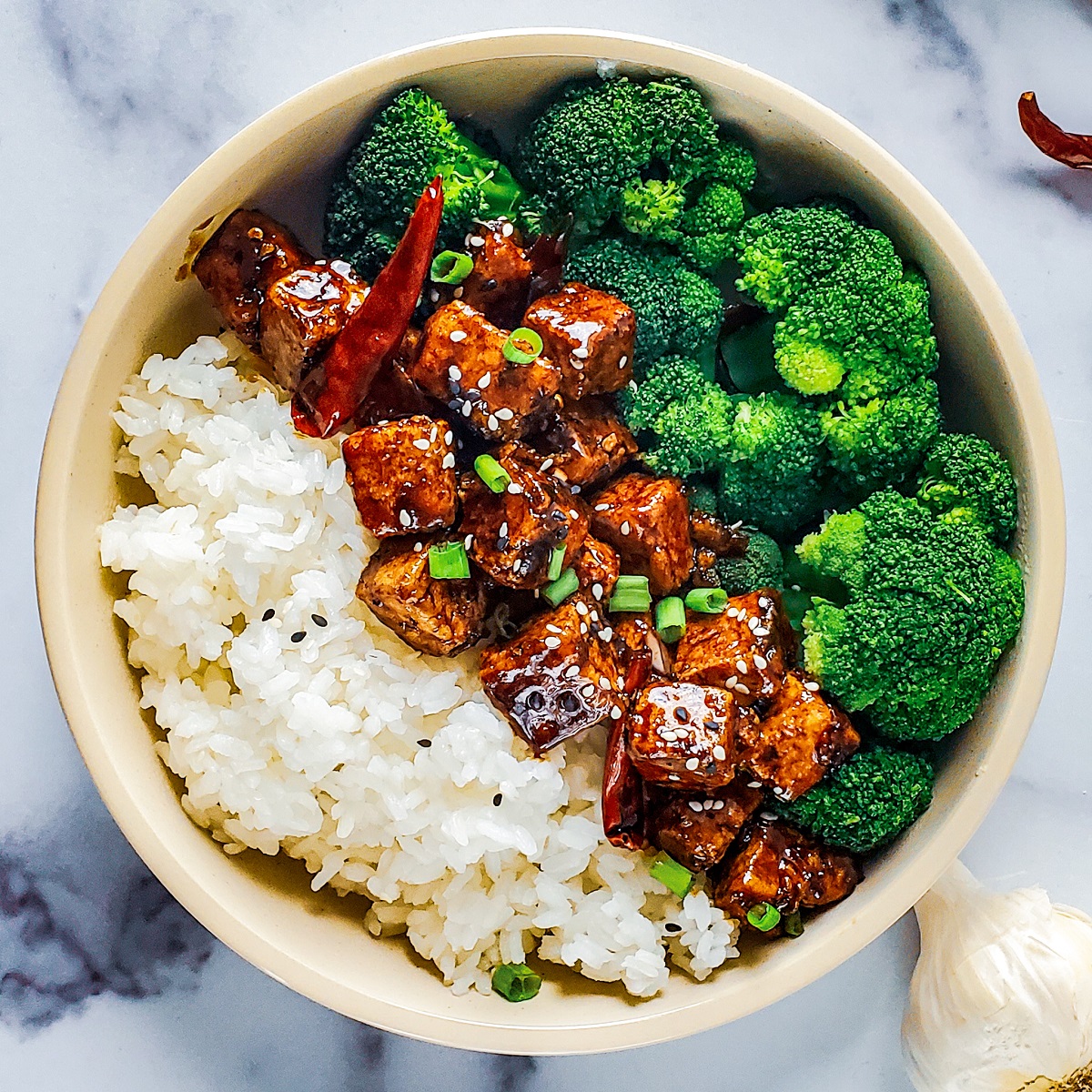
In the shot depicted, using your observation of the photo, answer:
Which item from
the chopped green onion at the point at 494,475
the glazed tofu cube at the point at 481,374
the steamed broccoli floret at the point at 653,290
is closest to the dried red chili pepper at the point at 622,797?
the chopped green onion at the point at 494,475

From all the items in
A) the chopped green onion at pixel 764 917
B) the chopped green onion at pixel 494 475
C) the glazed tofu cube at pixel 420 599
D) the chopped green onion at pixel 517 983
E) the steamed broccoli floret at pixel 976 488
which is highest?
the steamed broccoli floret at pixel 976 488

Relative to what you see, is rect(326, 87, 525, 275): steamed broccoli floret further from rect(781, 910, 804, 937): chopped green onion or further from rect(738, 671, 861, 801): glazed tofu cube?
rect(781, 910, 804, 937): chopped green onion

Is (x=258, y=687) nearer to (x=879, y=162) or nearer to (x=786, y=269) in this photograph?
(x=786, y=269)

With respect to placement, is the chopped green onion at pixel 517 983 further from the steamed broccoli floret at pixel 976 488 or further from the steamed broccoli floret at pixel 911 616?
the steamed broccoli floret at pixel 976 488

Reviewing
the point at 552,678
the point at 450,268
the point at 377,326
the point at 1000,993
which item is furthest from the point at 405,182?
the point at 1000,993

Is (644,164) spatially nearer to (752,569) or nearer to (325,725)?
(752,569)

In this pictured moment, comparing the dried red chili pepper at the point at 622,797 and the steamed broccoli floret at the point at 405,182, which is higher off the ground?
the steamed broccoli floret at the point at 405,182
